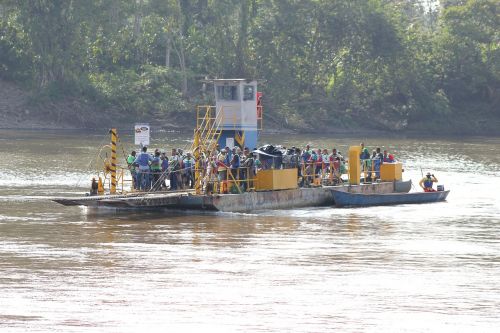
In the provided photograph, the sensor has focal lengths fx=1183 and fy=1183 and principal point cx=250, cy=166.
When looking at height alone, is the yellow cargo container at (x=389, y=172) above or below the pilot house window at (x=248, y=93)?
below

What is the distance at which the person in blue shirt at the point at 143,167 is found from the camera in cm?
3494

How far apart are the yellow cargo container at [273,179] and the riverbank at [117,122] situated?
5024cm

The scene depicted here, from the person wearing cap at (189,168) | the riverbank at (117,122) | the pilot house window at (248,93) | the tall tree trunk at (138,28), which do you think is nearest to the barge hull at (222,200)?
the person wearing cap at (189,168)

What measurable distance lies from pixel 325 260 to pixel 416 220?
30.8ft

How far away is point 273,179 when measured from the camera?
118 feet

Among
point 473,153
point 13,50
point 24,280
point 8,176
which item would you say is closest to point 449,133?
point 473,153

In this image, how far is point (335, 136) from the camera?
8862 centimetres

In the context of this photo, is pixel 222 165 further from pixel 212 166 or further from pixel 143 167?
pixel 143 167

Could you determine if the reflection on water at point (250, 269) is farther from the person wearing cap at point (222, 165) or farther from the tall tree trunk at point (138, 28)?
the tall tree trunk at point (138, 28)

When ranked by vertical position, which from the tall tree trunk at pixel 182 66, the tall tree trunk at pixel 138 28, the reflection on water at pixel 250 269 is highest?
the tall tree trunk at pixel 138 28

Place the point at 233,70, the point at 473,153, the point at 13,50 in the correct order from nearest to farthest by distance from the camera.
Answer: the point at 473,153
the point at 13,50
the point at 233,70

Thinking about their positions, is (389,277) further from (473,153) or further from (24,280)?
(473,153)

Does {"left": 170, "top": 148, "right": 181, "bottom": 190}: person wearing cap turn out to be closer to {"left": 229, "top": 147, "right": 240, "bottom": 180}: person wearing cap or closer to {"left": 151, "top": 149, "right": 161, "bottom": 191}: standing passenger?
{"left": 151, "top": 149, "right": 161, "bottom": 191}: standing passenger

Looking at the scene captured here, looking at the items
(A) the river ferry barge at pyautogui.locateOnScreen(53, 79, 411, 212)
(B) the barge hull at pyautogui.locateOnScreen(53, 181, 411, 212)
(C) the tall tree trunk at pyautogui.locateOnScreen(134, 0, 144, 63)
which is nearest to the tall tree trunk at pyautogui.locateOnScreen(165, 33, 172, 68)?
(C) the tall tree trunk at pyautogui.locateOnScreen(134, 0, 144, 63)
